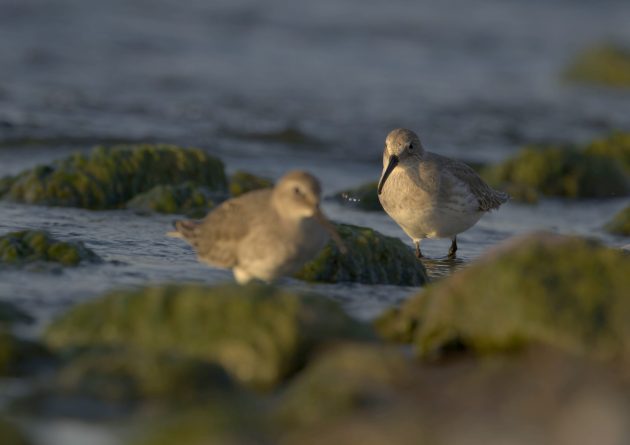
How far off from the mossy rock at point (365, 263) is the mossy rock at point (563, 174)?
4190 millimetres

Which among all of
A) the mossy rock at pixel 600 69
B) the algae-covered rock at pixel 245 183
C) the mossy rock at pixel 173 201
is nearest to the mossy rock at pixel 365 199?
the algae-covered rock at pixel 245 183

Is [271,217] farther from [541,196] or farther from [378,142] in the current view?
[378,142]

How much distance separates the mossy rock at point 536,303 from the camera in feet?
15.3

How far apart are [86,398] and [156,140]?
830 centimetres

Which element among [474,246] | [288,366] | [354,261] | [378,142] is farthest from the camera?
[378,142]

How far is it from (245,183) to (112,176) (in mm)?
1232

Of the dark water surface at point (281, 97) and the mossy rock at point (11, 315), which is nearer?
the mossy rock at point (11, 315)

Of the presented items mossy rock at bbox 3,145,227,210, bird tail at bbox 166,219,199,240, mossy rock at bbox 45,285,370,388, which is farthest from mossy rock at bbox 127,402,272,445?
mossy rock at bbox 3,145,227,210

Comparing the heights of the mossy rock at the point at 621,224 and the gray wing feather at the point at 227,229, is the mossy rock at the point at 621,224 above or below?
below

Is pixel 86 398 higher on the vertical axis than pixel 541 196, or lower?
higher

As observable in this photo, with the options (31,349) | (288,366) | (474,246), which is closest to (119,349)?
(31,349)

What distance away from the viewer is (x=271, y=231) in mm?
5719

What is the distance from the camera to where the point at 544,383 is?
432 cm

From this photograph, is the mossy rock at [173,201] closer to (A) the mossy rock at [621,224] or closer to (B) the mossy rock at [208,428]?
(A) the mossy rock at [621,224]
